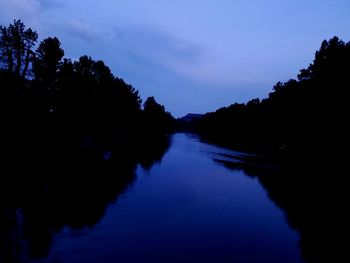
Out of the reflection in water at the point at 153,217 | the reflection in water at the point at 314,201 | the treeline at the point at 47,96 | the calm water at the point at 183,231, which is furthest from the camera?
the treeline at the point at 47,96

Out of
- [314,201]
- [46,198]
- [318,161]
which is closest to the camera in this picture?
[46,198]

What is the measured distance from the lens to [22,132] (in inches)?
1359

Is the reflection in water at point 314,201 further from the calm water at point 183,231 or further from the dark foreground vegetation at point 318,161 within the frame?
the calm water at point 183,231

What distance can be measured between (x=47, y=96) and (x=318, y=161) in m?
42.6

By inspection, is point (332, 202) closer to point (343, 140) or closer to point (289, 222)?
point (289, 222)

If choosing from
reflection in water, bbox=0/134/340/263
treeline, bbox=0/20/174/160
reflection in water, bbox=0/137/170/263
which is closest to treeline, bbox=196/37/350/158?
reflection in water, bbox=0/134/340/263

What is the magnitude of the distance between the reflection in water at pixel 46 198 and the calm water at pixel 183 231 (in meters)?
0.76

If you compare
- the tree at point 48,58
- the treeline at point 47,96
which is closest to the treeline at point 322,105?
the treeline at point 47,96

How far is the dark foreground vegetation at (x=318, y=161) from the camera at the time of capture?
1803 centimetres

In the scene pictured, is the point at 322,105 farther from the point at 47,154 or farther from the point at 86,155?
the point at 47,154

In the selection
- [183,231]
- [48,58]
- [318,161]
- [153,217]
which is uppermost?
[48,58]

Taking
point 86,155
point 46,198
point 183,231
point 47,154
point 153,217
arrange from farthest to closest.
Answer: point 86,155 < point 47,154 < point 46,198 < point 153,217 < point 183,231

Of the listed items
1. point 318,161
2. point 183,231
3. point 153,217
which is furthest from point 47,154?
point 318,161

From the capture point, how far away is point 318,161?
157 feet
